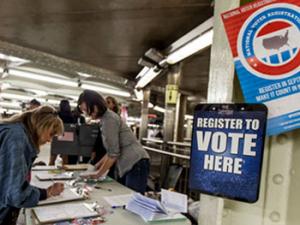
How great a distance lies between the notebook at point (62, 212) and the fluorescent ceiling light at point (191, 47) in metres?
1.61

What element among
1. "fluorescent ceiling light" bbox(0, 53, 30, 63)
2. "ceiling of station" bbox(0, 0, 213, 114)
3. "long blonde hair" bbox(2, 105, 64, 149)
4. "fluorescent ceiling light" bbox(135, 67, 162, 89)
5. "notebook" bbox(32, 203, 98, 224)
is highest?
"ceiling of station" bbox(0, 0, 213, 114)

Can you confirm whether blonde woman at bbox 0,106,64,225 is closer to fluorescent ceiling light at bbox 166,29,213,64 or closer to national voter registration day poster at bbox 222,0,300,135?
national voter registration day poster at bbox 222,0,300,135

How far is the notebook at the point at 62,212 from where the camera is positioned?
51.9 inches

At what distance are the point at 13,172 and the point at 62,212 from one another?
12.1 inches

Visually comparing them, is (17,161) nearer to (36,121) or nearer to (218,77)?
(36,121)

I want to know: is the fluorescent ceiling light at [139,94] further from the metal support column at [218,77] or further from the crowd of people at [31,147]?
the metal support column at [218,77]

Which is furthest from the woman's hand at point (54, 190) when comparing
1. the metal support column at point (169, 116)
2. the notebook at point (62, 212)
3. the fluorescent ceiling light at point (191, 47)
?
the metal support column at point (169, 116)

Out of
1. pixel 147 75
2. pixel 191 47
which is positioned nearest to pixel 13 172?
pixel 191 47

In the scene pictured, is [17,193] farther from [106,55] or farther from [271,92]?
[106,55]

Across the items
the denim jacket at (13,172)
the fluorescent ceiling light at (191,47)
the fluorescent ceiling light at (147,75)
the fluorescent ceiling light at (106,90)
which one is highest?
the fluorescent ceiling light at (191,47)

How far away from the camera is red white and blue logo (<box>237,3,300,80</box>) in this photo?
1.52 feet

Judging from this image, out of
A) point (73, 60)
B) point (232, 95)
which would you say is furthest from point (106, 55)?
point (232, 95)

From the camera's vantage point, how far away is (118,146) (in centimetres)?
229

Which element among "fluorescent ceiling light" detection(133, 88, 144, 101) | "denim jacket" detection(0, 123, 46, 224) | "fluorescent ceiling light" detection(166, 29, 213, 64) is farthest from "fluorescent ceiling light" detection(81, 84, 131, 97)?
"denim jacket" detection(0, 123, 46, 224)
